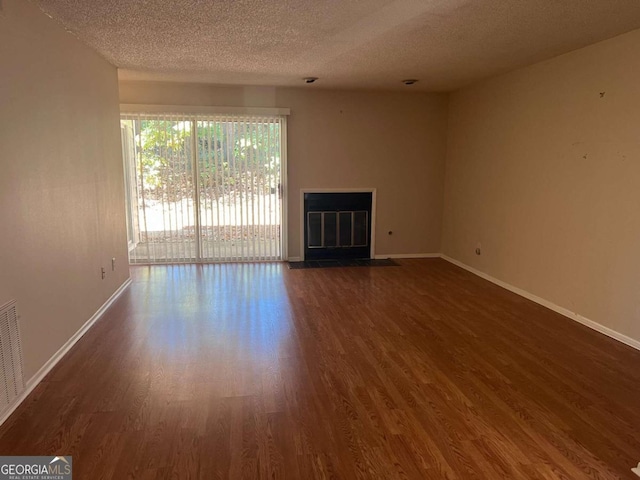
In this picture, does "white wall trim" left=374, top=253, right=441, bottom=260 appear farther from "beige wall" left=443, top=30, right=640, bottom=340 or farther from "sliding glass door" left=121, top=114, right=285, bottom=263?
"sliding glass door" left=121, top=114, right=285, bottom=263

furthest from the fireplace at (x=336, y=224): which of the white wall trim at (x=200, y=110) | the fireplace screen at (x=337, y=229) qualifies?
the white wall trim at (x=200, y=110)

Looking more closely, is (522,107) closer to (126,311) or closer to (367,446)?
(367,446)

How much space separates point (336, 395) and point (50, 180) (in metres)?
2.37

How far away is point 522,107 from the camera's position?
458cm

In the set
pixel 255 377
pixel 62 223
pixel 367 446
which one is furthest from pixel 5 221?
pixel 367 446

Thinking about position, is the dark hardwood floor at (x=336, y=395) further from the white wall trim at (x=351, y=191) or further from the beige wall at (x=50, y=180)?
the white wall trim at (x=351, y=191)

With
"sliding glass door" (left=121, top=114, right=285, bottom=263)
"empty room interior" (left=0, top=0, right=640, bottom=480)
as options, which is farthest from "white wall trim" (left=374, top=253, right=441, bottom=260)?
"sliding glass door" (left=121, top=114, right=285, bottom=263)

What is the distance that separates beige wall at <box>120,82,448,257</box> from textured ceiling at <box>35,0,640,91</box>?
109cm

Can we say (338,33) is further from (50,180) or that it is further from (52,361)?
(52,361)

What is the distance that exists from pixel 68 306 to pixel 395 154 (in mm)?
4628

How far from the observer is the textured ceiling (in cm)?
281

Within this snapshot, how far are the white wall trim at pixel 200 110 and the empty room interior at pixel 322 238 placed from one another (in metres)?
0.03

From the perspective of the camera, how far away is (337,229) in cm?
629

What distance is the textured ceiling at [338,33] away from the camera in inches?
111
